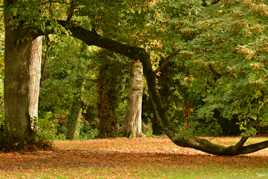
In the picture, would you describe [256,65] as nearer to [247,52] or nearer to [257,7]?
[247,52]

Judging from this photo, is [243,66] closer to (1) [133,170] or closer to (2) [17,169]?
(1) [133,170]

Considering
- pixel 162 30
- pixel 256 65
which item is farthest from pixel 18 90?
pixel 256 65

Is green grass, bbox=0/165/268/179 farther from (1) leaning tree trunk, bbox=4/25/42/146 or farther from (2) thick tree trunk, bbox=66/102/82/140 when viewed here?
(2) thick tree trunk, bbox=66/102/82/140

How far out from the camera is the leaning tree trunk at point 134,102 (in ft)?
93.3

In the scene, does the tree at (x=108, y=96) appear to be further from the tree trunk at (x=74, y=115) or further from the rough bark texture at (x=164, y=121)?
the rough bark texture at (x=164, y=121)

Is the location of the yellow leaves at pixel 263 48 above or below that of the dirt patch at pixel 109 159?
above

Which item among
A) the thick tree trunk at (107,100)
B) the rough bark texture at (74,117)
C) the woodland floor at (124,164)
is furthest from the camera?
the rough bark texture at (74,117)

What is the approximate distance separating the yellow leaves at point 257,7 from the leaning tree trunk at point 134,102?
13724 mm

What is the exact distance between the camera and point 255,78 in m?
14.1

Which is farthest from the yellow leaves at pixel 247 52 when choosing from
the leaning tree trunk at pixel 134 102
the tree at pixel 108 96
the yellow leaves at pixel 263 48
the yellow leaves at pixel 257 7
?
the tree at pixel 108 96

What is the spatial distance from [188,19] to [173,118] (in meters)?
20.8

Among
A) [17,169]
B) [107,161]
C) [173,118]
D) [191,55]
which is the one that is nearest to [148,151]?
[107,161]

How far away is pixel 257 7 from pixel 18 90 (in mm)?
8284

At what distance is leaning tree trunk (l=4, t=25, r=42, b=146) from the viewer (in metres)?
19.2
